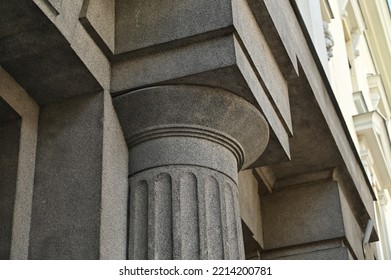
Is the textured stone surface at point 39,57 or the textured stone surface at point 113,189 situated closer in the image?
the textured stone surface at point 39,57

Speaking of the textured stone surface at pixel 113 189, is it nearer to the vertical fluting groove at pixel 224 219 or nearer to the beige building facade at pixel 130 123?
the beige building facade at pixel 130 123

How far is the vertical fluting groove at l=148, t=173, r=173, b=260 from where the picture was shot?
6414 mm

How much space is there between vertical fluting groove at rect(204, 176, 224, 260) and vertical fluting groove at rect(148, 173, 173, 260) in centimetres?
26

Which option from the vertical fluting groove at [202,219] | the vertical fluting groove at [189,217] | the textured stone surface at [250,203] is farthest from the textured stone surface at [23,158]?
the textured stone surface at [250,203]

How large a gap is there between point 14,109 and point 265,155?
2.34 meters

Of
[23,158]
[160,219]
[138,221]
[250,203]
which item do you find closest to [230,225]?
[160,219]

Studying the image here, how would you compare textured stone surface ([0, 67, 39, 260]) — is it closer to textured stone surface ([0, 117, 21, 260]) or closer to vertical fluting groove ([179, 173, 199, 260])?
textured stone surface ([0, 117, 21, 260])

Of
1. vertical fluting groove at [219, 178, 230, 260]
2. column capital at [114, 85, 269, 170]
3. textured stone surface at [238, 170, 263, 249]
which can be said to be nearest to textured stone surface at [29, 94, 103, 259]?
column capital at [114, 85, 269, 170]

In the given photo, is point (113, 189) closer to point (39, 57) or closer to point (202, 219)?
point (202, 219)

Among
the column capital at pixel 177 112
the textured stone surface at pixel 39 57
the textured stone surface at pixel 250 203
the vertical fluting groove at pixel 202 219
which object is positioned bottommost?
the vertical fluting groove at pixel 202 219

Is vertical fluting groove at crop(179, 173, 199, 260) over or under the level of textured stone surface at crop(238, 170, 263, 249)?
under

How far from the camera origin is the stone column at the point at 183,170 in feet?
21.2
